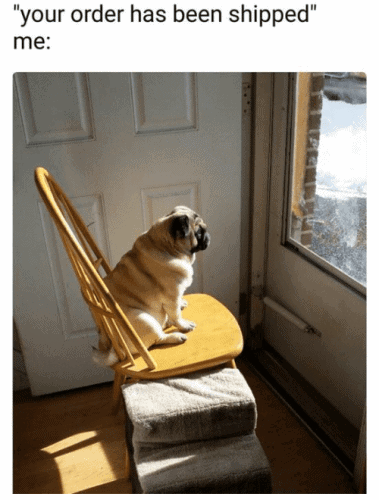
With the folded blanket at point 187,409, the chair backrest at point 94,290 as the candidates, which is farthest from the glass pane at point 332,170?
the chair backrest at point 94,290

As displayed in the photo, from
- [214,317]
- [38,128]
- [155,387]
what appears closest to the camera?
[155,387]

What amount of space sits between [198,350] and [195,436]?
0.19m

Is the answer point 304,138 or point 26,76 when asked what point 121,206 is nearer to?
point 26,76

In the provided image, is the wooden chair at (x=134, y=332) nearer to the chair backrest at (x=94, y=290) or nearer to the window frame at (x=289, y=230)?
the chair backrest at (x=94, y=290)

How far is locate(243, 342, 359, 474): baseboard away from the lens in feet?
4.93

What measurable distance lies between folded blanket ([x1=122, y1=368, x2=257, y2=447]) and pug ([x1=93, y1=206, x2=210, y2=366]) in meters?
0.11

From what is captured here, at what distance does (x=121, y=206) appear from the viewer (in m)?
1.59

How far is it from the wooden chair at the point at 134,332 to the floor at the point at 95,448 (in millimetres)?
507

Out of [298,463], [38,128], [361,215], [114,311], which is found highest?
[38,128]

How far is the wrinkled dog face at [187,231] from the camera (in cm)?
105

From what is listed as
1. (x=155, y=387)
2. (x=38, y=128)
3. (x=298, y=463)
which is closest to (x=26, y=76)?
(x=38, y=128)

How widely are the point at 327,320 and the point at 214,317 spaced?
0.46 m

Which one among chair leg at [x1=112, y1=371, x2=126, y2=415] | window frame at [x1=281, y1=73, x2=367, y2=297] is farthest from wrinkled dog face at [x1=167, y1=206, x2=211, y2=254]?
window frame at [x1=281, y1=73, x2=367, y2=297]
